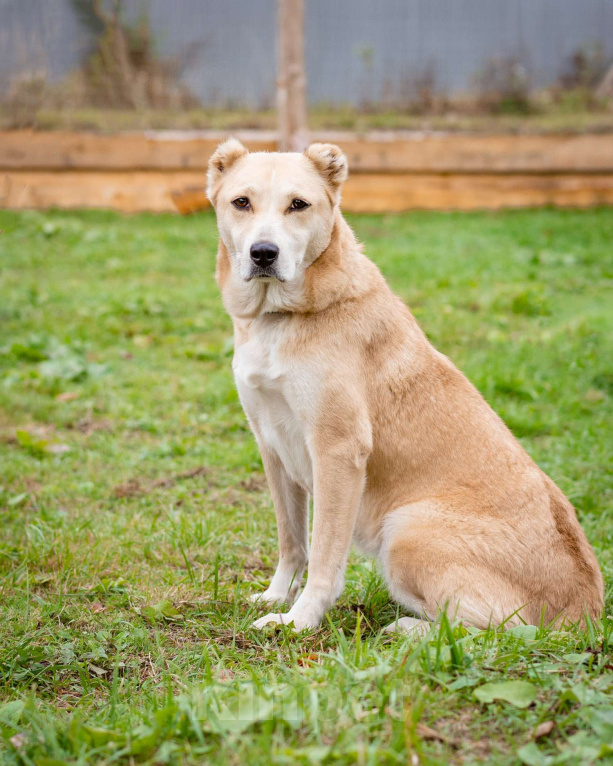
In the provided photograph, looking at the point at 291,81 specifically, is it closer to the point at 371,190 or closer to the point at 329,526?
the point at 371,190

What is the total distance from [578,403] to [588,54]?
7.66 metres

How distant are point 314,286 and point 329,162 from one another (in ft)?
1.83

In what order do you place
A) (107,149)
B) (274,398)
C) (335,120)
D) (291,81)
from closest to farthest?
(274,398)
(291,81)
(107,149)
(335,120)

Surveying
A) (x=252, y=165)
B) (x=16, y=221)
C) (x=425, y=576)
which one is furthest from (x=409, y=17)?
(x=425, y=576)

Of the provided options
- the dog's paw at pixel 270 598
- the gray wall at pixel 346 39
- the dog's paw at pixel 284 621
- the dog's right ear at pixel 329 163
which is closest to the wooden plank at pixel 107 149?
the gray wall at pixel 346 39

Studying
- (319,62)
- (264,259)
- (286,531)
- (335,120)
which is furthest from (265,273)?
(319,62)

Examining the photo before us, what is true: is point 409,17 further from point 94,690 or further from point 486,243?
point 94,690

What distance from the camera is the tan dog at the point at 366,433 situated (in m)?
2.71

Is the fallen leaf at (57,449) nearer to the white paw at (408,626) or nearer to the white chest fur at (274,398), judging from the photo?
the white chest fur at (274,398)

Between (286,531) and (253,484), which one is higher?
(286,531)

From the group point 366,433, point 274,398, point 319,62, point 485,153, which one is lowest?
point 366,433

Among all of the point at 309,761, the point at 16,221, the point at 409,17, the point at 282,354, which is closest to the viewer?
the point at 309,761

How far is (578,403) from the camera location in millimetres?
5062

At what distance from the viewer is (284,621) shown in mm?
2812
